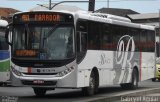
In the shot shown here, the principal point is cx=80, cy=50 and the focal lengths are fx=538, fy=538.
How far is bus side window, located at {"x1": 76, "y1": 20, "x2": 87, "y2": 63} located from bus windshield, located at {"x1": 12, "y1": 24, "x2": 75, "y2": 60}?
1.05 ft

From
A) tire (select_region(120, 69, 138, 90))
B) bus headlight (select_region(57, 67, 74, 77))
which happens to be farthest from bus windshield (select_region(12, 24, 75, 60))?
tire (select_region(120, 69, 138, 90))

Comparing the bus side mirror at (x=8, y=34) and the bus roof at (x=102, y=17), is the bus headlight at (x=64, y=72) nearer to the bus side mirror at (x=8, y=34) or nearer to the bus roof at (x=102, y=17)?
the bus roof at (x=102, y=17)

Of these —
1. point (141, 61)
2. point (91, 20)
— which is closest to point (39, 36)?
point (91, 20)

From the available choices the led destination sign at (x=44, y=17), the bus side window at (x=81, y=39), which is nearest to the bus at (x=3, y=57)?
the led destination sign at (x=44, y=17)

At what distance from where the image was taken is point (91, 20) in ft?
67.1

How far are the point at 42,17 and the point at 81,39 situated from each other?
1615 mm

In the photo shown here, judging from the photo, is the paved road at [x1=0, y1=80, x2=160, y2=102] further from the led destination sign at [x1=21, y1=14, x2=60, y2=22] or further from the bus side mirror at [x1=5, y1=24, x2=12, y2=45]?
the led destination sign at [x1=21, y1=14, x2=60, y2=22]

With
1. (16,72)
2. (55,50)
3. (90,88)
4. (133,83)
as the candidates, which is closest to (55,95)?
(90,88)

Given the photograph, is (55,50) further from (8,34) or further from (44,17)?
(8,34)

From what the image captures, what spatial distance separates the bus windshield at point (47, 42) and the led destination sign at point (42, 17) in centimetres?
22

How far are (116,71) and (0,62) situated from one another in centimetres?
701

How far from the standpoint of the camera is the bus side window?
19203 mm

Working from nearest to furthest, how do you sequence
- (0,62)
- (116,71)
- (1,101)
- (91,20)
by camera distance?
(1,101) → (91,20) → (116,71) → (0,62)

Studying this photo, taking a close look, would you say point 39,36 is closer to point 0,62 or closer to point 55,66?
point 55,66
